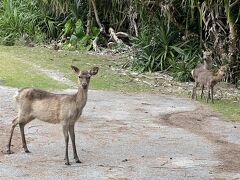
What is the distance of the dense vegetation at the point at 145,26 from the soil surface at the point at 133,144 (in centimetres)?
339

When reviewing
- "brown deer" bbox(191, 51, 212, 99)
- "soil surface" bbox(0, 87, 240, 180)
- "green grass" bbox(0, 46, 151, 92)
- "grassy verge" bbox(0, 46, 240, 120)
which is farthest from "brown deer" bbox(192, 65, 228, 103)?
"green grass" bbox(0, 46, 151, 92)

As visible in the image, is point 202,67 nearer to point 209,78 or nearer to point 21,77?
point 209,78

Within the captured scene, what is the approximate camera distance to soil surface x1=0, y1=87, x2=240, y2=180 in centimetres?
786

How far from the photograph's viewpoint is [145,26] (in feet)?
62.1

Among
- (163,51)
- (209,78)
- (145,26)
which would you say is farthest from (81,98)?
(145,26)

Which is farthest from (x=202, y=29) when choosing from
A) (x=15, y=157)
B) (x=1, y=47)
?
(x=15, y=157)

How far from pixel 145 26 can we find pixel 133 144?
9.89 metres

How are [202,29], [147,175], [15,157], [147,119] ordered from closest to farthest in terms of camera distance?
[147,175] → [15,157] → [147,119] → [202,29]

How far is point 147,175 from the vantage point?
7.72 m

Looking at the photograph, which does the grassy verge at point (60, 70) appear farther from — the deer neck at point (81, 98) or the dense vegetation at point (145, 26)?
the deer neck at point (81, 98)

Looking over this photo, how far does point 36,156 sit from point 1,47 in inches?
532

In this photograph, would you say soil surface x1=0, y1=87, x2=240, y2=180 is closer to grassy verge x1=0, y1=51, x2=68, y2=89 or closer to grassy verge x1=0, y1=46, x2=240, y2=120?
grassy verge x1=0, y1=46, x2=240, y2=120

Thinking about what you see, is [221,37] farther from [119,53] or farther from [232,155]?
[232,155]

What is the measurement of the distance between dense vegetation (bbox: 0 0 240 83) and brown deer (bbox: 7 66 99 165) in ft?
22.8
